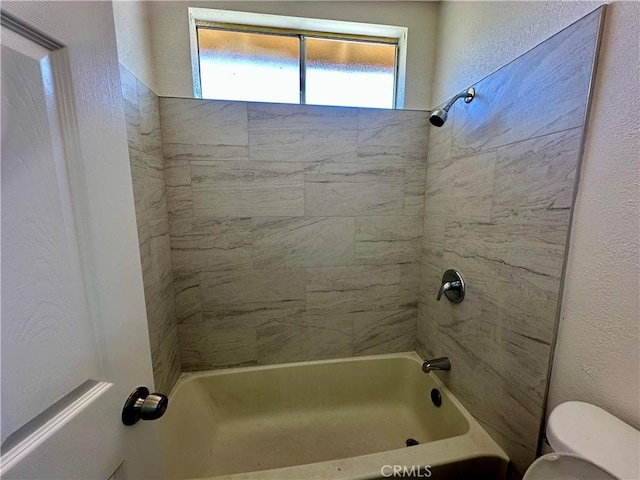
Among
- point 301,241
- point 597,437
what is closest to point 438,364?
point 597,437

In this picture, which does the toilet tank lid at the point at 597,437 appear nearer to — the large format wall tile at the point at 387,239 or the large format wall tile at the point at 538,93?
the large format wall tile at the point at 538,93

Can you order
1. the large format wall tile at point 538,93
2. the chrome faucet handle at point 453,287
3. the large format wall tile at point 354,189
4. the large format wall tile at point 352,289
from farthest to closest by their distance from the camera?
the large format wall tile at point 352,289 → the large format wall tile at point 354,189 → the chrome faucet handle at point 453,287 → the large format wall tile at point 538,93

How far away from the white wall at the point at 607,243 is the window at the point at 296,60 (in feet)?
2.66

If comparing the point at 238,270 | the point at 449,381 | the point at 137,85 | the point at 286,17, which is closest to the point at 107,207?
the point at 137,85

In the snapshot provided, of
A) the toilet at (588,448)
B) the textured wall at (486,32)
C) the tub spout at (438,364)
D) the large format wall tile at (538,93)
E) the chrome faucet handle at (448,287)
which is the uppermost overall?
the textured wall at (486,32)

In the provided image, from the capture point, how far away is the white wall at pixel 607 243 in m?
0.65

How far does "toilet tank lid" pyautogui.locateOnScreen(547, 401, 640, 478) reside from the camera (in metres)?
0.57

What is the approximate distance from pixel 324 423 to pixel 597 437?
136 cm

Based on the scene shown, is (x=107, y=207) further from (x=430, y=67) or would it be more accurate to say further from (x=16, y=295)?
(x=430, y=67)

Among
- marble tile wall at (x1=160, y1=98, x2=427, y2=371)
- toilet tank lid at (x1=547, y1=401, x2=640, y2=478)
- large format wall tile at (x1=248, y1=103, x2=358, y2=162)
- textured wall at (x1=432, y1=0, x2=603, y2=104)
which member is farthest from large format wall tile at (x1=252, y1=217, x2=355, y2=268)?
toilet tank lid at (x1=547, y1=401, x2=640, y2=478)

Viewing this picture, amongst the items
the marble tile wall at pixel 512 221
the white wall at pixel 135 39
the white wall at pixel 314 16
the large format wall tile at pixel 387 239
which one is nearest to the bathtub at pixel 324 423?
the marble tile wall at pixel 512 221

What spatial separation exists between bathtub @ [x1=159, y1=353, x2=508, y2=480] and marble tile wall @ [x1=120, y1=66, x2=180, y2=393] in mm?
258

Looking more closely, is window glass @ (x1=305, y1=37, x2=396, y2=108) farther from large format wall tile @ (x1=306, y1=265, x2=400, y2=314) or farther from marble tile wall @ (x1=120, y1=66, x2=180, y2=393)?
large format wall tile @ (x1=306, y1=265, x2=400, y2=314)

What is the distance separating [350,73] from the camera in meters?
1.61
